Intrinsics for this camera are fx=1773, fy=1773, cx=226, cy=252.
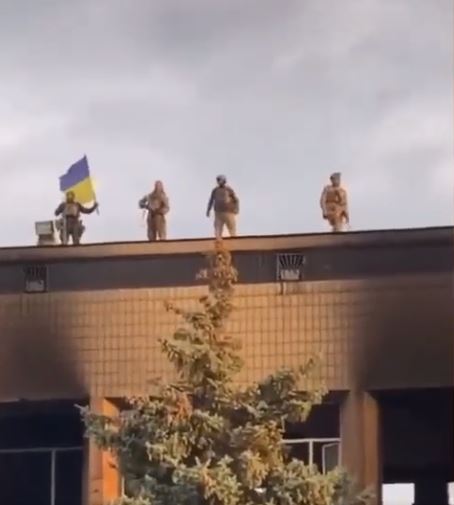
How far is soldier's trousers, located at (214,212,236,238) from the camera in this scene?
96.0ft

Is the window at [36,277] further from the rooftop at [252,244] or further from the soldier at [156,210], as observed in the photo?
the soldier at [156,210]

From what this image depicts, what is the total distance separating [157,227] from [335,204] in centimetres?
302

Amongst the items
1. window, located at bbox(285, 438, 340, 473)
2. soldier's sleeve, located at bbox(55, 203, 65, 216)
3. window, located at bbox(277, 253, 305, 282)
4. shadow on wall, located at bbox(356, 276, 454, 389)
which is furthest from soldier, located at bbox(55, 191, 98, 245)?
shadow on wall, located at bbox(356, 276, 454, 389)

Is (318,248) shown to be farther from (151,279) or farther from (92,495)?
(92,495)

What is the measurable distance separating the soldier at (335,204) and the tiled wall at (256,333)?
3.83 feet

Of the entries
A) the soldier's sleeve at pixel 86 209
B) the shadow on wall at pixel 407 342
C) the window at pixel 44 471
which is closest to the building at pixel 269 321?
the shadow on wall at pixel 407 342

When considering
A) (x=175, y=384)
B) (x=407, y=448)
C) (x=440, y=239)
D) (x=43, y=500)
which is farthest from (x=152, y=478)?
(x=407, y=448)

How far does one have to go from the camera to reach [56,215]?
3058cm

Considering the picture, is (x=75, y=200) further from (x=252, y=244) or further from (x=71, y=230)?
(x=252, y=244)

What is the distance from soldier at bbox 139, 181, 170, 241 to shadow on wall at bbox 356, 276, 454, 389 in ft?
12.6

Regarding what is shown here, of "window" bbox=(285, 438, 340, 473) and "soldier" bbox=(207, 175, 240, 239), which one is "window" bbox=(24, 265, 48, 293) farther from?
"window" bbox=(285, 438, 340, 473)

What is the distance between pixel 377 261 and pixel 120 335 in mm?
4330

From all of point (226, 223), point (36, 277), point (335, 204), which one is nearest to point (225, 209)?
point (226, 223)

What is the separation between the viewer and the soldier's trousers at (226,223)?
2927cm
